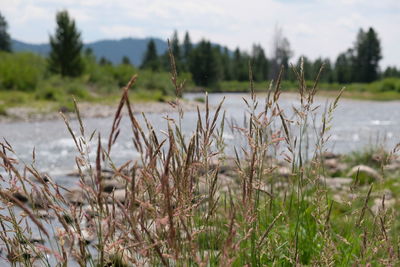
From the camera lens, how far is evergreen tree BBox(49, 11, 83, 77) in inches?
1508

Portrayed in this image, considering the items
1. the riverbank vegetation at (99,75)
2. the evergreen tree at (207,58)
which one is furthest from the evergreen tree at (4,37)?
the evergreen tree at (207,58)

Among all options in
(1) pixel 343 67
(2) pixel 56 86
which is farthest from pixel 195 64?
(2) pixel 56 86

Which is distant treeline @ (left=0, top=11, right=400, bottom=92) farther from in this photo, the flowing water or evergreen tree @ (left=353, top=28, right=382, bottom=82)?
the flowing water

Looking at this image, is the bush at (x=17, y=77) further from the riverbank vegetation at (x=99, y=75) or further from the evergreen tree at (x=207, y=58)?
the evergreen tree at (x=207, y=58)

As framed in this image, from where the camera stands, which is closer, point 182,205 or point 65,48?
point 182,205

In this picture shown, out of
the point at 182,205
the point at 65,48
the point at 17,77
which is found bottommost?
the point at 182,205

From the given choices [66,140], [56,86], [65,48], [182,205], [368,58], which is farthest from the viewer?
[368,58]

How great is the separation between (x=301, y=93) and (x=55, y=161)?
8716 millimetres

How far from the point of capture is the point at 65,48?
38.3 m

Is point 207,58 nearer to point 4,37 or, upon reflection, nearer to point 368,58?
point 368,58

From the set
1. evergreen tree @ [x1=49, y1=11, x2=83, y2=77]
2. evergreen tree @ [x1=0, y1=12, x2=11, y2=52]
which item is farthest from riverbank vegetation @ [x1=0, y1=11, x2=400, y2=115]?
evergreen tree @ [x1=0, y1=12, x2=11, y2=52]

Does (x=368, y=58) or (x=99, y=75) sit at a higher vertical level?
Result: (x=368, y=58)

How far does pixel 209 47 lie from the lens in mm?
68625

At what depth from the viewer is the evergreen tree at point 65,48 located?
38312 millimetres
